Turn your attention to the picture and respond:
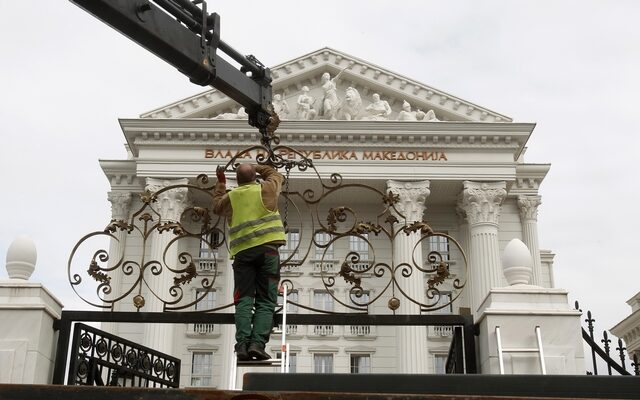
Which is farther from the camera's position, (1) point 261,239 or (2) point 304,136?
(2) point 304,136

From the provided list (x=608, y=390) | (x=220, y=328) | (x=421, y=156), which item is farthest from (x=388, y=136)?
(x=608, y=390)

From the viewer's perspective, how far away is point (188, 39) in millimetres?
6039

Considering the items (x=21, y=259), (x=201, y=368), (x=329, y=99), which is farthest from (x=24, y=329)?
(x=329, y=99)

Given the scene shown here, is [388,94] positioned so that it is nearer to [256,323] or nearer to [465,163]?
[465,163]

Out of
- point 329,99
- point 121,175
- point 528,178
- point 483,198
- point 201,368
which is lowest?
point 201,368

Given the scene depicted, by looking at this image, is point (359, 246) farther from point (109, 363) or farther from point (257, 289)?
point (257, 289)

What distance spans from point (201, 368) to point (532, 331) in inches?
1344

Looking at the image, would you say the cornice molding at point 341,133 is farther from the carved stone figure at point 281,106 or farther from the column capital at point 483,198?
the column capital at point 483,198

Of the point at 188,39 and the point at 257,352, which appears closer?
the point at 188,39

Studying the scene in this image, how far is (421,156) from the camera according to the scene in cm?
4094

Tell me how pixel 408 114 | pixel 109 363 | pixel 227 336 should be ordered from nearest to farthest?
pixel 109 363 < pixel 227 336 < pixel 408 114

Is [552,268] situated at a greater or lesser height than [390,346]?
greater

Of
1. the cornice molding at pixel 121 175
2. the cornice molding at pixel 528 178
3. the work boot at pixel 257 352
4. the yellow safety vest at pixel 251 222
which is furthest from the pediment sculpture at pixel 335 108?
the work boot at pixel 257 352

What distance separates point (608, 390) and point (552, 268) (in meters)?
44.2
